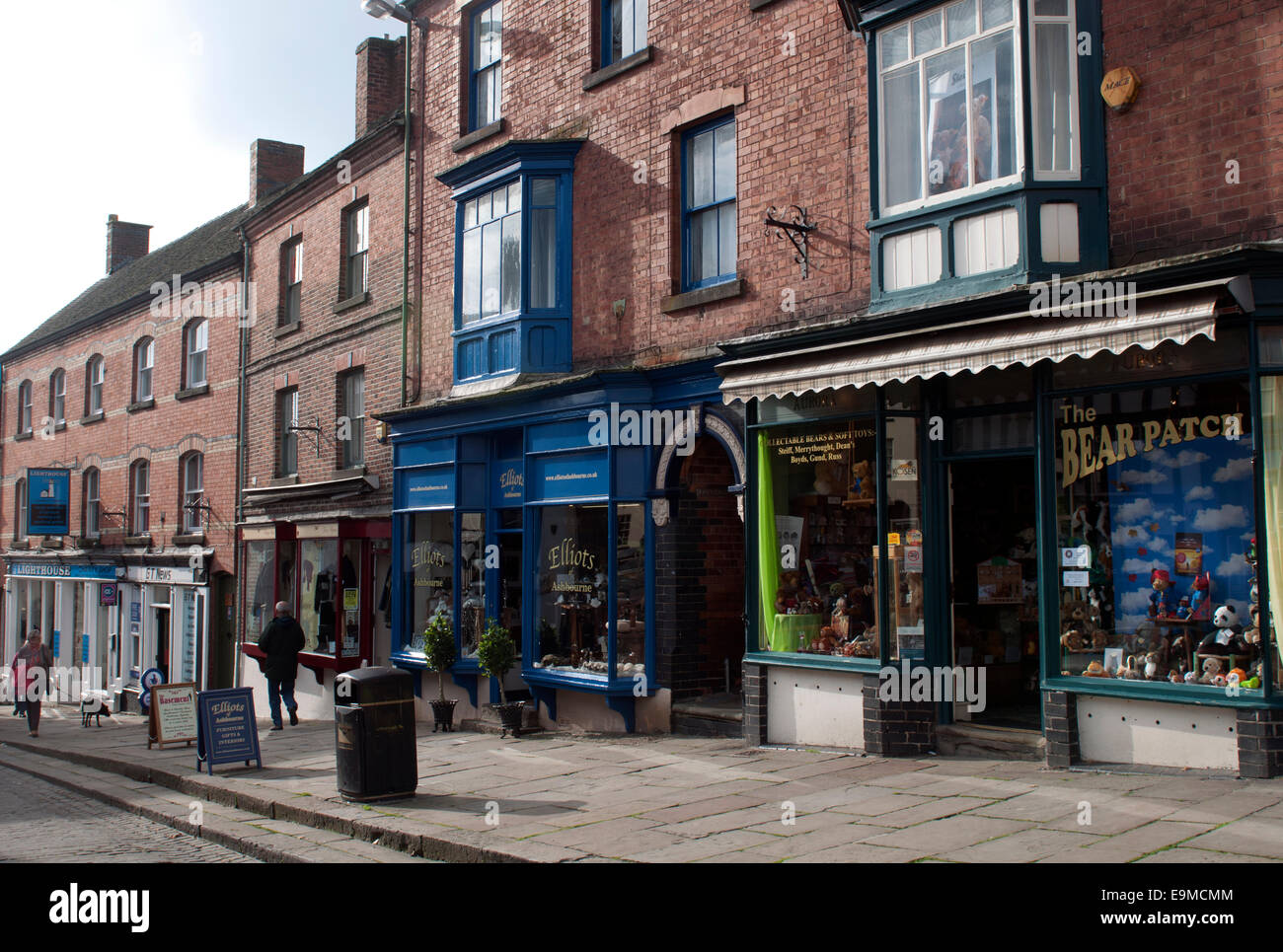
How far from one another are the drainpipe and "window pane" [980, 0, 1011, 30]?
16167mm

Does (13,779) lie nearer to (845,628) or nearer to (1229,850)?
(845,628)

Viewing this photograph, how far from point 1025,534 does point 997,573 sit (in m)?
0.47

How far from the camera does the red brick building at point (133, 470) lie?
2270 centimetres

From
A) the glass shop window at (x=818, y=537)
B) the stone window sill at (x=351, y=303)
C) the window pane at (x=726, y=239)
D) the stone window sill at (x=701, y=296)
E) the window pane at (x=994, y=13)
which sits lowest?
the glass shop window at (x=818, y=537)

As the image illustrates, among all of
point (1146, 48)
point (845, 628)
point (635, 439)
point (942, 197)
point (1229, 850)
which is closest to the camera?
point (1229, 850)

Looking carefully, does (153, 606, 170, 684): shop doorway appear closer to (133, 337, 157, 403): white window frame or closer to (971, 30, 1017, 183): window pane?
(133, 337, 157, 403): white window frame

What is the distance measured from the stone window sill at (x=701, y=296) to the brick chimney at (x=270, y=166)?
13.8 metres

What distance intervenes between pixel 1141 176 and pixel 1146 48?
964mm

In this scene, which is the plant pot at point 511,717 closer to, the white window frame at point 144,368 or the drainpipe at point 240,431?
the drainpipe at point 240,431

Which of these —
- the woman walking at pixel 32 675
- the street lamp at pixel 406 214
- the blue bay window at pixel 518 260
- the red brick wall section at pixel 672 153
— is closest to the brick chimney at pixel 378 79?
the street lamp at pixel 406 214

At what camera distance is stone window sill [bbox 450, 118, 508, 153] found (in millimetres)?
14867

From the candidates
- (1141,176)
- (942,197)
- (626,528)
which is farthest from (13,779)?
(1141,176)

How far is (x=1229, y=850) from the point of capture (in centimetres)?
588

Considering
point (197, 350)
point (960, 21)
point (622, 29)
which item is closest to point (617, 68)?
point (622, 29)
